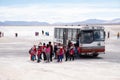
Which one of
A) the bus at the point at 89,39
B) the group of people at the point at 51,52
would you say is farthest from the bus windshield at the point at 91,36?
the group of people at the point at 51,52

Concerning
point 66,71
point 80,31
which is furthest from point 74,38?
point 66,71

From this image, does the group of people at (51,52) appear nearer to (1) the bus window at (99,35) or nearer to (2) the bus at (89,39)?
(2) the bus at (89,39)

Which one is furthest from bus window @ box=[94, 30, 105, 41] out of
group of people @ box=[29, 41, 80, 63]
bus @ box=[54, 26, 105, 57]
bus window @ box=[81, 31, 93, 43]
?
group of people @ box=[29, 41, 80, 63]

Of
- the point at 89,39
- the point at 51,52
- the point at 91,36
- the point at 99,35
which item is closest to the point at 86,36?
the point at 89,39

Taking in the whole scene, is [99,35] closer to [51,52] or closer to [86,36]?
[86,36]

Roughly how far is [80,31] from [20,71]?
1064cm

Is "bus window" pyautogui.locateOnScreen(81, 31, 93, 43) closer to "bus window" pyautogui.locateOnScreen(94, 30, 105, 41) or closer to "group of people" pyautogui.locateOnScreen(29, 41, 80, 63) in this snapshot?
"bus window" pyautogui.locateOnScreen(94, 30, 105, 41)

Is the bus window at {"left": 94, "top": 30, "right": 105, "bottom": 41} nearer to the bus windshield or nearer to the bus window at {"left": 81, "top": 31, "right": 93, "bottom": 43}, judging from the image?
the bus windshield

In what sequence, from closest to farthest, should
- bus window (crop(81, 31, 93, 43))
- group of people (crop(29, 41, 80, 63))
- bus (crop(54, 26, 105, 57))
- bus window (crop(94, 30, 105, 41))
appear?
group of people (crop(29, 41, 80, 63))
bus (crop(54, 26, 105, 57))
bus window (crop(81, 31, 93, 43))
bus window (crop(94, 30, 105, 41))

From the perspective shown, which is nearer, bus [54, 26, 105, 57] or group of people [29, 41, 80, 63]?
group of people [29, 41, 80, 63]

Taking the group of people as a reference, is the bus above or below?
above

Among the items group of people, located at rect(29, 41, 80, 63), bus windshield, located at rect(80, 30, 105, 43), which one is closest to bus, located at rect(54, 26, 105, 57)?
bus windshield, located at rect(80, 30, 105, 43)

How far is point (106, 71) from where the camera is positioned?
20984 millimetres

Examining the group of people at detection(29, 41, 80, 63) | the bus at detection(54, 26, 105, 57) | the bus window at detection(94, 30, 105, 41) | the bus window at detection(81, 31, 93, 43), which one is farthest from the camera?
the bus window at detection(94, 30, 105, 41)
